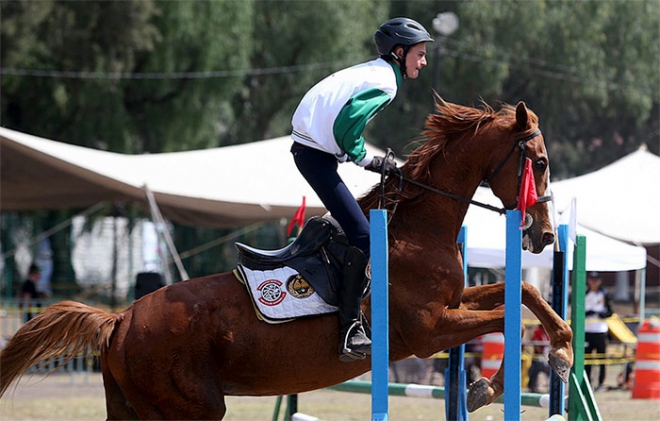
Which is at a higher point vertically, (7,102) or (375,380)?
(7,102)

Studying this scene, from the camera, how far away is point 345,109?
5.29 meters

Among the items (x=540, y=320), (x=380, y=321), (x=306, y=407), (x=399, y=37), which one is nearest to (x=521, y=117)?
(x=399, y=37)

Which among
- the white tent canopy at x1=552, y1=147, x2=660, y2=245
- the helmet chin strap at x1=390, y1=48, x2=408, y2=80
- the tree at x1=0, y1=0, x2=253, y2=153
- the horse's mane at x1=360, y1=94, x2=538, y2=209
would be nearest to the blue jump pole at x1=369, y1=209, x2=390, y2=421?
the horse's mane at x1=360, y1=94, x2=538, y2=209

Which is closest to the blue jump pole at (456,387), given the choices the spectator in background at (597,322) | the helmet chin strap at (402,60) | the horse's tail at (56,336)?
the helmet chin strap at (402,60)

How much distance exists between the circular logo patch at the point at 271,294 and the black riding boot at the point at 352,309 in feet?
1.10

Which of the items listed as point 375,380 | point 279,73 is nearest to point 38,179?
point 375,380

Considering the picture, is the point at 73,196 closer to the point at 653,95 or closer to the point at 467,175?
the point at 467,175

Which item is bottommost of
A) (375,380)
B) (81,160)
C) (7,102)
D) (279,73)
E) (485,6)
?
(375,380)

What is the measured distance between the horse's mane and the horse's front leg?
0.70 meters

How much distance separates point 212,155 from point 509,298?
35.0ft

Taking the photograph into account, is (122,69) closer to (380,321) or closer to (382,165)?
(382,165)

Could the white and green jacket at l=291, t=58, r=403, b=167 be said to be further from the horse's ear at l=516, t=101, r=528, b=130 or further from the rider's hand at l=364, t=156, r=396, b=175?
the horse's ear at l=516, t=101, r=528, b=130

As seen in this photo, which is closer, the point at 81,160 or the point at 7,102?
the point at 81,160

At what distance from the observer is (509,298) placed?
16.5 ft
